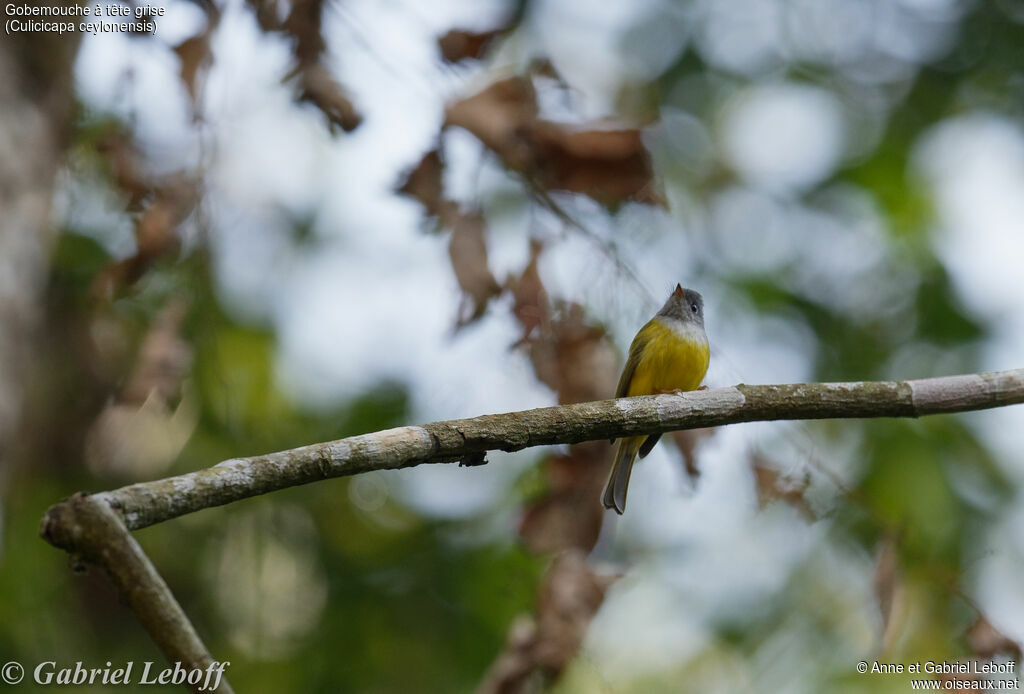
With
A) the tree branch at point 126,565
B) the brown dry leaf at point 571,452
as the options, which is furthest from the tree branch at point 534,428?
the brown dry leaf at point 571,452

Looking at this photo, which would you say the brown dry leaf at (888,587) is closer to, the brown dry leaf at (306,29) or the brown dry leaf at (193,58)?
the brown dry leaf at (306,29)

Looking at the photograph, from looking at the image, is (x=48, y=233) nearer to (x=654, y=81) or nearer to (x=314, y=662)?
(x=314, y=662)

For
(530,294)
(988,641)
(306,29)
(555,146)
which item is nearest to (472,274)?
(530,294)

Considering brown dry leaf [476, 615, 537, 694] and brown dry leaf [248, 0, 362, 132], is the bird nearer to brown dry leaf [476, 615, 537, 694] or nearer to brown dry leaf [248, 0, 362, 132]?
brown dry leaf [476, 615, 537, 694]

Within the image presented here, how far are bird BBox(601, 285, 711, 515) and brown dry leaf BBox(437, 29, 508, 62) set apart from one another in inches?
63.0

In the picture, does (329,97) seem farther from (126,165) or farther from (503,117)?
(126,165)

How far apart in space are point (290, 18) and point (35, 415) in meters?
3.15

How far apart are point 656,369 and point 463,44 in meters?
1.77

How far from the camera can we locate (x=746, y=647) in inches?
235

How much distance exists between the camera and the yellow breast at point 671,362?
4.12 m

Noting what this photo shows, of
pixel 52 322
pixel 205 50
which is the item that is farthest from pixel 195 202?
pixel 52 322

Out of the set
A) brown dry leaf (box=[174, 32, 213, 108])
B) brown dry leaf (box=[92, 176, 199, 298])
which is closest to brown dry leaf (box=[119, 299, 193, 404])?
brown dry leaf (box=[92, 176, 199, 298])

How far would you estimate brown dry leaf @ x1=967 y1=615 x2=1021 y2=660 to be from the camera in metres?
2.95

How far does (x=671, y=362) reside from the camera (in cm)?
412
